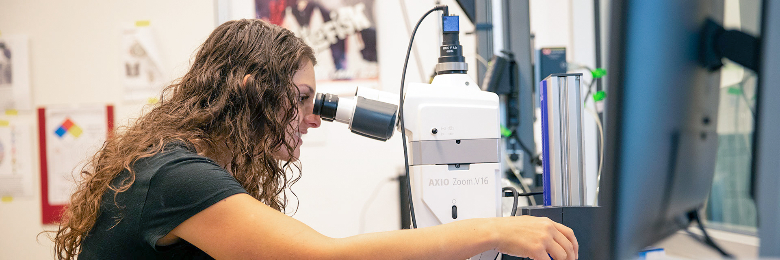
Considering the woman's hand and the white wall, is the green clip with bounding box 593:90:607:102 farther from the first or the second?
the white wall

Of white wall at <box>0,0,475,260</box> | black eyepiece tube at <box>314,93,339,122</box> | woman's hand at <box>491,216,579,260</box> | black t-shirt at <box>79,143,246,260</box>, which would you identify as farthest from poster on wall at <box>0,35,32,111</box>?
woman's hand at <box>491,216,579,260</box>

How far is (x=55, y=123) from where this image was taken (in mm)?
2229

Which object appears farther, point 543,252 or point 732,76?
point 543,252

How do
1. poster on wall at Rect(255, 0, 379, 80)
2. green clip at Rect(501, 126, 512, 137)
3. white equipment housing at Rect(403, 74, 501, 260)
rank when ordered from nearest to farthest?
1. white equipment housing at Rect(403, 74, 501, 260)
2. green clip at Rect(501, 126, 512, 137)
3. poster on wall at Rect(255, 0, 379, 80)

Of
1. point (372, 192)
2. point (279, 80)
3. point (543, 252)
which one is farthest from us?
point (372, 192)

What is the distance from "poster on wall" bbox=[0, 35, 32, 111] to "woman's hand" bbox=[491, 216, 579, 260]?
2.49m

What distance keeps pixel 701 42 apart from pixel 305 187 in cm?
205

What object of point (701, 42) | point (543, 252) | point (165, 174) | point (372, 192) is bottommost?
point (372, 192)

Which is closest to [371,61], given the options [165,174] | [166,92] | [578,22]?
[578,22]

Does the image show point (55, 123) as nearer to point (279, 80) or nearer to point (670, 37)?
point (279, 80)

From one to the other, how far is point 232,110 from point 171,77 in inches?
60.5

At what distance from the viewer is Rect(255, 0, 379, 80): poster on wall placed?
214 centimetres

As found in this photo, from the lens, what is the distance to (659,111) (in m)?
0.21

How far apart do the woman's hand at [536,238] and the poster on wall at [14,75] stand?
2.49 meters
